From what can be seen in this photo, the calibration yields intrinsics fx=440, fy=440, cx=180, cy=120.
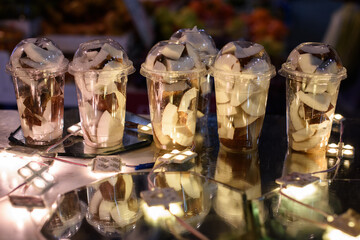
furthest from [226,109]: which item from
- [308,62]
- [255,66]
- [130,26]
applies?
[130,26]

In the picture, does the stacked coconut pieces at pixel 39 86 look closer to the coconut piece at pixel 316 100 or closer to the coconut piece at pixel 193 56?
the coconut piece at pixel 193 56

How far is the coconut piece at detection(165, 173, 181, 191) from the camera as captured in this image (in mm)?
1078

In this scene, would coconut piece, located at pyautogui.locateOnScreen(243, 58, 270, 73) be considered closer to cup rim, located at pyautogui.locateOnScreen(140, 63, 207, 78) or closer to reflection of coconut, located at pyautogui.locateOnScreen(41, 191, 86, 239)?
cup rim, located at pyautogui.locateOnScreen(140, 63, 207, 78)

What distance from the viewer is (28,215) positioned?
0.96 meters

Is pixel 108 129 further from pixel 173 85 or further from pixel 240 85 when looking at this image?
pixel 240 85

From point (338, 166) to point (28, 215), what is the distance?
0.80 meters

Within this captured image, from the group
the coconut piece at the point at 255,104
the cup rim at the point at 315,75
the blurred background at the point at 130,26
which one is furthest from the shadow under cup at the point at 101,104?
the blurred background at the point at 130,26

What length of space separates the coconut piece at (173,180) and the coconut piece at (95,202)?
17cm

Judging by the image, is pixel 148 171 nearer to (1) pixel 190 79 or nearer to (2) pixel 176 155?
(2) pixel 176 155

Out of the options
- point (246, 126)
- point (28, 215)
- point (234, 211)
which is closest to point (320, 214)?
point (234, 211)

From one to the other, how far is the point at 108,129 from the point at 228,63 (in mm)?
391

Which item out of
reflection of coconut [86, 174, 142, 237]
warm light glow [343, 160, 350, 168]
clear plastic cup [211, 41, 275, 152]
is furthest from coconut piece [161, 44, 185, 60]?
warm light glow [343, 160, 350, 168]

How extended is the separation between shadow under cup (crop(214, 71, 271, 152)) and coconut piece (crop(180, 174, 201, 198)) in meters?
0.20

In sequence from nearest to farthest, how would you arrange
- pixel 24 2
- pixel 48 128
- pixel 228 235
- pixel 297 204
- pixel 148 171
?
1. pixel 228 235
2. pixel 297 204
3. pixel 148 171
4. pixel 48 128
5. pixel 24 2
